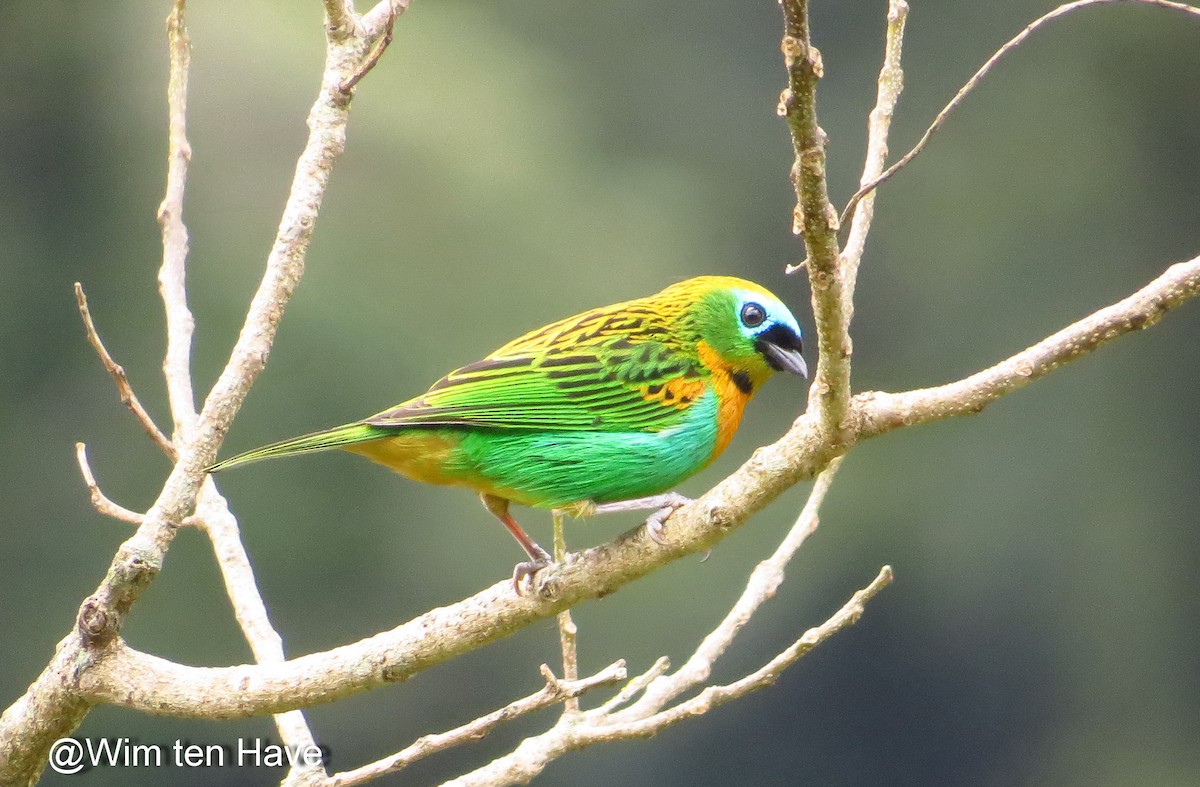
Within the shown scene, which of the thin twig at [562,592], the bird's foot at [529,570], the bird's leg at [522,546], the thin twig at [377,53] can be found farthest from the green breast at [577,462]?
the thin twig at [377,53]

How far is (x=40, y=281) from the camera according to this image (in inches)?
672

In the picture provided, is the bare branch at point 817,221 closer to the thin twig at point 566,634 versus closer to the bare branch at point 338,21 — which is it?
the thin twig at point 566,634

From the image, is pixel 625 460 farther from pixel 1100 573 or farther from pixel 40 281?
pixel 1100 573

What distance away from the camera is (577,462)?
16.0 feet

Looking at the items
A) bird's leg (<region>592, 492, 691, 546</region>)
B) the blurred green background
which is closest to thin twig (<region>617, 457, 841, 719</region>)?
bird's leg (<region>592, 492, 691, 546</region>)

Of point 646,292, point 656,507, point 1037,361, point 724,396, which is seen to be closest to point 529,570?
point 656,507

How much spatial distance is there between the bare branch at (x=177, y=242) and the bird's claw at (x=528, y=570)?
3.35 feet

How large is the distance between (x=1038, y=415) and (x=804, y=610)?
427 cm

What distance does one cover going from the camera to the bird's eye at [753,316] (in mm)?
5383

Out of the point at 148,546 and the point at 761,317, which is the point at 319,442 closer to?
the point at 148,546

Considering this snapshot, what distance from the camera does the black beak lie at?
209 inches

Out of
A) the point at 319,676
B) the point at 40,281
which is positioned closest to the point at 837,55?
the point at 40,281

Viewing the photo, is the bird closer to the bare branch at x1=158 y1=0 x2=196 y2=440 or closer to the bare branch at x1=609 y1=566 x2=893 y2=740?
the bare branch at x1=158 y1=0 x2=196 y2=440

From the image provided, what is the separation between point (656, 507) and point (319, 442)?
105 cm
